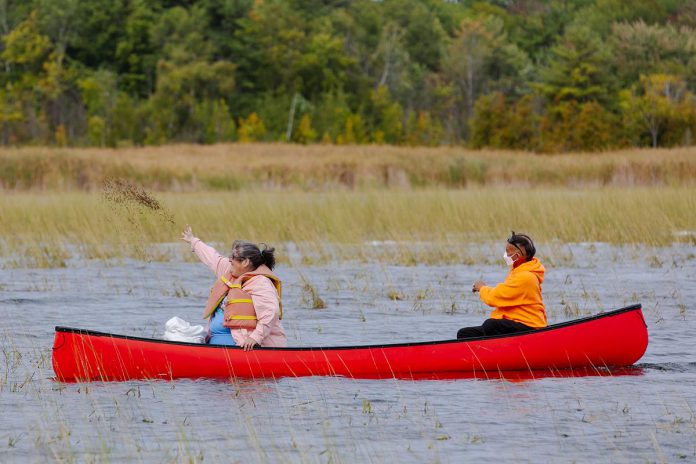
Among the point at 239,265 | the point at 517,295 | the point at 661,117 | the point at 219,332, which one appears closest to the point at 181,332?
the point at 219,332

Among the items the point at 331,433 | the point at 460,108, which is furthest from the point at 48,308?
the point at 460,108

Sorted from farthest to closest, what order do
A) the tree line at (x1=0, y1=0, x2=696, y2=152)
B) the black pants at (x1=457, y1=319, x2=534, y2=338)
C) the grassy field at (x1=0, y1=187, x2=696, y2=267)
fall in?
1. the tree line at (x1=0, y1=0, x2=696, y2=152)
2. the grassy field at (x1=0, y1=187, x2=696, y2=267)
3. the black pants at (x1=457, y1=319, x2=534, y2=338)

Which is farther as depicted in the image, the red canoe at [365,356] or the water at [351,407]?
the red canoe at [365,356]

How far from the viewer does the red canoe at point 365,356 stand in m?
9.33

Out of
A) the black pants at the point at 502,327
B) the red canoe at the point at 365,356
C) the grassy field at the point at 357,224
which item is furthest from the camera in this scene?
the grassy field at the point at 357,224

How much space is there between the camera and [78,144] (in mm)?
59469

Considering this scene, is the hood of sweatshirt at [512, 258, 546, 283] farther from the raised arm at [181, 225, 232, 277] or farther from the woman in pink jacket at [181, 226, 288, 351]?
the raised arm at [181, 225, 232, 277]

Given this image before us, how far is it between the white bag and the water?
1.88 ft

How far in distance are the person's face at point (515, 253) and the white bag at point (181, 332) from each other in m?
2.54

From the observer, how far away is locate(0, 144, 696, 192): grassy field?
102 ft

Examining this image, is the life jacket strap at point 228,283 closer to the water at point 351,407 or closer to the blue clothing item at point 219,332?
the blue clothing item at point 219,332

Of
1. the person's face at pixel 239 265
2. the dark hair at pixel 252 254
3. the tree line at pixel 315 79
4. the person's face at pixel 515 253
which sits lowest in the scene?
the tree line at pixel 315 79


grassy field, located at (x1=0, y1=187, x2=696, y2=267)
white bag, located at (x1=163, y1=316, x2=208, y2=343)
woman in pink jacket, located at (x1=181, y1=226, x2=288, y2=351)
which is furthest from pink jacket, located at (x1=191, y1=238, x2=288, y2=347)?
grassy field, located at (x1=0, y1=187, x2=696, y2=267)

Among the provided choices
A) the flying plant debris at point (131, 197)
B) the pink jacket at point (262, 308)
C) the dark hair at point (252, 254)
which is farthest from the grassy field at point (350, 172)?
the pink jacket at point (262, 308)
